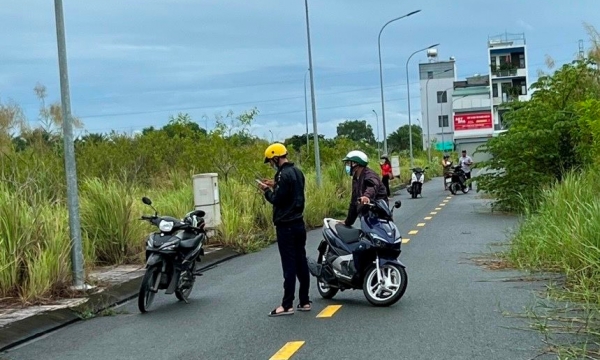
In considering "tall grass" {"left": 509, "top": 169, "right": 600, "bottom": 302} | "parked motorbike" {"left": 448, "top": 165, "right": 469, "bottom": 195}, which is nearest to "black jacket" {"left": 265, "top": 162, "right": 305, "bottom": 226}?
"tall grass" {"left": 509, "top": 169, "right": 600, "bottom": 302}

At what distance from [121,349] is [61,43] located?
4828 millimetres

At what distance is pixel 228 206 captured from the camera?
1833 centimetres

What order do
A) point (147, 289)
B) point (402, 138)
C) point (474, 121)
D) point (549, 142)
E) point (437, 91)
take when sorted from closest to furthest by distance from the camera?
point (147, 289) < point (549, 142) < point (474, 121) < point (437, 91) < point (402, 138)

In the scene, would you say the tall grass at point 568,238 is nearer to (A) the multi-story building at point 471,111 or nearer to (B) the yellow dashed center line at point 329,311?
(B) the yellow dashed center line at point 329,311

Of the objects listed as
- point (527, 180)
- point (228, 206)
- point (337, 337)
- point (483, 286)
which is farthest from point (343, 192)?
point (337, 337)

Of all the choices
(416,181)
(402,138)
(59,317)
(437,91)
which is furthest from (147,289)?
(402,138)

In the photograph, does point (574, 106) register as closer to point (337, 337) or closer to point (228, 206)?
point (228, 206)

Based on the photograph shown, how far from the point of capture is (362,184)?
10.4 metres

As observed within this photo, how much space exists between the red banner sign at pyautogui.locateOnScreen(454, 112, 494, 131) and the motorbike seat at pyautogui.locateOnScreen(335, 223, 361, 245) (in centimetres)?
8112

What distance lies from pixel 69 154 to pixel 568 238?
21.1 ft

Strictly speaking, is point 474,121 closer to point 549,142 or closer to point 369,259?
point 549,142

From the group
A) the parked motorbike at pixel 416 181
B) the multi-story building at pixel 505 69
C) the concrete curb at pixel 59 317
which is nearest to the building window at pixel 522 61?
the multi-story building at pixel 505 69

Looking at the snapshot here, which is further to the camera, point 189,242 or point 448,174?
point 448,174

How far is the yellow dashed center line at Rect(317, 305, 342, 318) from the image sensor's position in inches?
365
